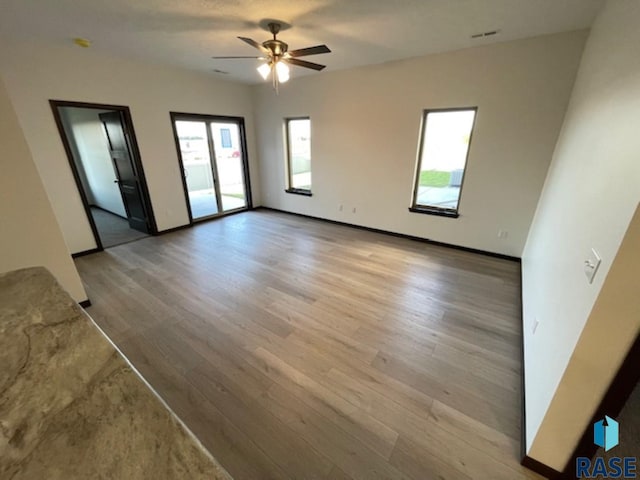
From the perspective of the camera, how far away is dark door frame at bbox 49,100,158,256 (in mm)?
3421

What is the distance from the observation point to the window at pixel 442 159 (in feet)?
12.1

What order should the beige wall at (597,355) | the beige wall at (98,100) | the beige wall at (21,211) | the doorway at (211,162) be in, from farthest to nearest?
the doorway at (211,162) < the beige wall at (98,100) < the beige wall at (21,211) < the beige wall at (597,355)

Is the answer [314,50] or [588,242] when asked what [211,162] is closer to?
[314,50]

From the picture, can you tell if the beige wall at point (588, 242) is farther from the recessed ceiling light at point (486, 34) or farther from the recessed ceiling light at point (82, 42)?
the recessed ceiling light at point (82, 42)

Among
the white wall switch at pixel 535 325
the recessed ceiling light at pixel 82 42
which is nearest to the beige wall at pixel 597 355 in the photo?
the white wall switch at pixel 535 325

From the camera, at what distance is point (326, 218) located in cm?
543

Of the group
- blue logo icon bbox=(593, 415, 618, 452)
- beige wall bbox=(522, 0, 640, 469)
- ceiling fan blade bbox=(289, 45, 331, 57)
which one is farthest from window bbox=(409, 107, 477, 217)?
blue logo icon bbox=(593, 415, 618, 452)

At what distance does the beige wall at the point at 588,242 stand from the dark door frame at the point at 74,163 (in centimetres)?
531

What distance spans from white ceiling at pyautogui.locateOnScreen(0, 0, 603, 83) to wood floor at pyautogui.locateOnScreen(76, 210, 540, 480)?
8.78 ft

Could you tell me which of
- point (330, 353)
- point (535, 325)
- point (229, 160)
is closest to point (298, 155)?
point (229, 160)

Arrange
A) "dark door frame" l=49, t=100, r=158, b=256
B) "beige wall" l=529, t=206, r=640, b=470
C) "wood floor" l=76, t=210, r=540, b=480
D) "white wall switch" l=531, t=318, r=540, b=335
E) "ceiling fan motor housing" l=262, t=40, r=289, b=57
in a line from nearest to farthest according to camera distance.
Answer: "beige wall" l=529, t=206, r=640, b=470, "wood floor" l=76, t=210, r=540, b=480, "white wall switch" l=531, t=318, r=540, b=335, "ceiling fan motor housing" l=262, t=40, r=289, b=57, "dark door frame" l=49, t=100, r=158, b=256

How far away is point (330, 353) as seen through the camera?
2.12 meters

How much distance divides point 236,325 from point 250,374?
0.59 metres
